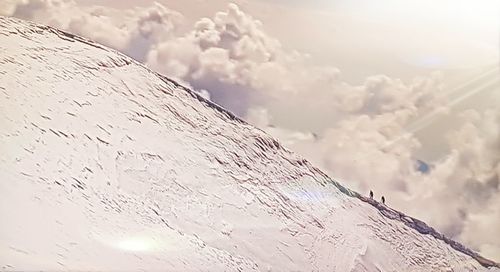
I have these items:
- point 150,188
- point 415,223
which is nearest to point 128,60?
point 150,188

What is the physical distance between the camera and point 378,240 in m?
4.39

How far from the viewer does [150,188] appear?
12.3 ft

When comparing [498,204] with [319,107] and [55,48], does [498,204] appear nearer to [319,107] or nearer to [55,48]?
[319,107]

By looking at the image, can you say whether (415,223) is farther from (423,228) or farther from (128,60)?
(128,60)

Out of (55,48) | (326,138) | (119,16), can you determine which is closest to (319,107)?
(326,138)

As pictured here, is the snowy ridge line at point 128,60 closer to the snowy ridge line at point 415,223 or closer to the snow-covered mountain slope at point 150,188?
the snow-covered mountain slope at point 150,188

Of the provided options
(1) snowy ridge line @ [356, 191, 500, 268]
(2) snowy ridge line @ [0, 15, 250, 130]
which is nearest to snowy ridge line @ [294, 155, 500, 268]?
(1) snowy ridge line @ [356, 191, 500, 268]

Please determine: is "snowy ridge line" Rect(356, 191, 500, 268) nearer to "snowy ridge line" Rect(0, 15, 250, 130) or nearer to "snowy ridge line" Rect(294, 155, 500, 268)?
"snowy ridge line" Rect(294, 155, 500, 268)

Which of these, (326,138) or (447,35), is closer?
(326,138)

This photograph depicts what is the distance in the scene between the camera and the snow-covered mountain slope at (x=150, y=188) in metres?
3.32

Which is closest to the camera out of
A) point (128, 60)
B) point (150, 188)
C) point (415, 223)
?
point (150, 188)

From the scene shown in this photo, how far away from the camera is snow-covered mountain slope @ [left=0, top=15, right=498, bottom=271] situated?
10.9ft

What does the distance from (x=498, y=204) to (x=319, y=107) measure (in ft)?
4.55

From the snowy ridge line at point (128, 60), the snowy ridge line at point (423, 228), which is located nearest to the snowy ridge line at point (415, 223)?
the snowy ridge line at point (423, 228)
